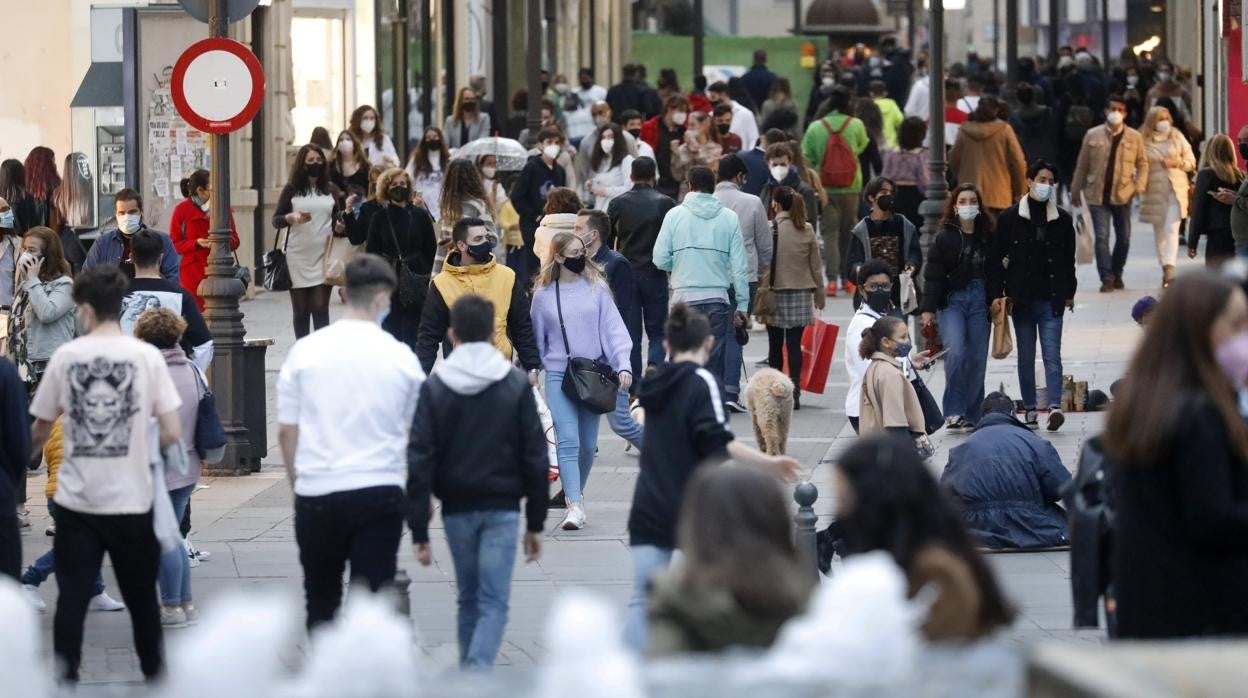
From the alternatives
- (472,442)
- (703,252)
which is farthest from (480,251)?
(472,442)

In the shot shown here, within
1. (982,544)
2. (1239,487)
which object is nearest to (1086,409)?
(982,544)

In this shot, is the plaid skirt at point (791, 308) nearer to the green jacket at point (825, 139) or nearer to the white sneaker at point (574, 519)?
the white sneaker at point (574, 519)

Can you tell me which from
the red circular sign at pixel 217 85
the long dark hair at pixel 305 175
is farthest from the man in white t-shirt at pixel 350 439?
the long dark hair at pixel 305 175

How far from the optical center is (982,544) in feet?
37.2

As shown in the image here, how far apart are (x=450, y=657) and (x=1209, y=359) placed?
3.94m

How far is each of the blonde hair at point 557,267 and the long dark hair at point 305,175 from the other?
19.7 feet

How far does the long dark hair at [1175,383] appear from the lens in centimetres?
584

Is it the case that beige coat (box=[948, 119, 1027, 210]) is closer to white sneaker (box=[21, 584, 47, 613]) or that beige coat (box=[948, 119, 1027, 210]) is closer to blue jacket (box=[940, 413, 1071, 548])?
blue jacket (box=[940, 413, 1071, 548])

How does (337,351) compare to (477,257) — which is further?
(477,257)

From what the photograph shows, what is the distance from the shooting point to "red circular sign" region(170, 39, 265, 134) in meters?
13.5

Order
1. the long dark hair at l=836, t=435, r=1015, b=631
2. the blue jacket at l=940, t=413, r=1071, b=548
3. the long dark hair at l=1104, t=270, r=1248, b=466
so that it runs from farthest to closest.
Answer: the blue jacket at l=940, t=413, r=1071, b=548, the long dark hair at l=1104, t=270, r=1248, b=466, the long dark hair at l=836, t=435, r=1015, b=631

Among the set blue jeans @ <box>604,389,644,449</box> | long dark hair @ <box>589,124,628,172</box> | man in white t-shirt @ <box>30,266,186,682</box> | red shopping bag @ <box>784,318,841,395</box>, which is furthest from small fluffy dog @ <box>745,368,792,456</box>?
long dark hair @ <box>589,124,628,172</box>

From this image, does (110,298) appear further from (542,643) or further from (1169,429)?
(1169,429)

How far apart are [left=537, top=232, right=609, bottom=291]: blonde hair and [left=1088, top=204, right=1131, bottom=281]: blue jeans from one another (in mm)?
11647
